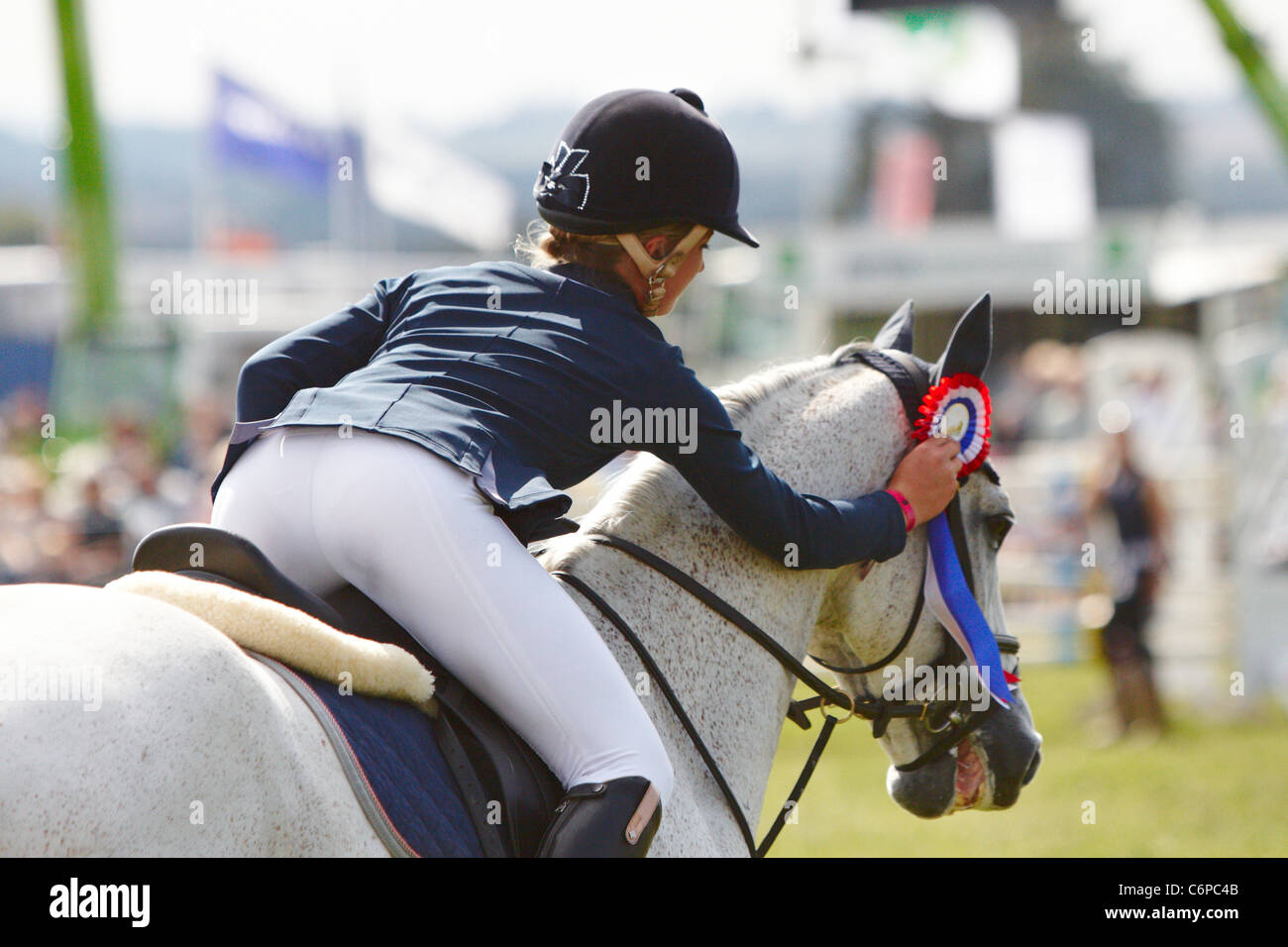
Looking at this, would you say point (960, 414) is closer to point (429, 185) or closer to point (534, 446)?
point (534, 446)

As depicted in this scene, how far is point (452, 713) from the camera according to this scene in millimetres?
2307

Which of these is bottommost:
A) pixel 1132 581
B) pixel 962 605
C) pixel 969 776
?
pixel 1132 581

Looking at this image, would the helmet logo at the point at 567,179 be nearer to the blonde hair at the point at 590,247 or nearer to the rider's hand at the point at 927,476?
the blonde hair at the point at 590,247

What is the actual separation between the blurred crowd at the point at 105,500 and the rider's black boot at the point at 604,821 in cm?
759

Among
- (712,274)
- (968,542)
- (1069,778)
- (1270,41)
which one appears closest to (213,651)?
(968,542)

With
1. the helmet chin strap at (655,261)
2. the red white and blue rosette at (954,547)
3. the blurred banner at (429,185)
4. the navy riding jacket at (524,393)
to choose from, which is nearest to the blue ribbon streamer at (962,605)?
the red white and blue rosette at (954,547)

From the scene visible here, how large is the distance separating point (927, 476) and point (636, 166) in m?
0.99

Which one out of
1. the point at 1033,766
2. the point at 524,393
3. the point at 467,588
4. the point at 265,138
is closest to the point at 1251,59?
the point at 1033,766

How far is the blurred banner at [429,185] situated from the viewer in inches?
792

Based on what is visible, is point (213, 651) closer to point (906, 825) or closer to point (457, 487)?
point (457, 487)

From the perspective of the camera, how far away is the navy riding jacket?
92.8 inches

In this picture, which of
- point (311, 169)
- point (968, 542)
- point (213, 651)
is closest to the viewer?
point (213, 651)
